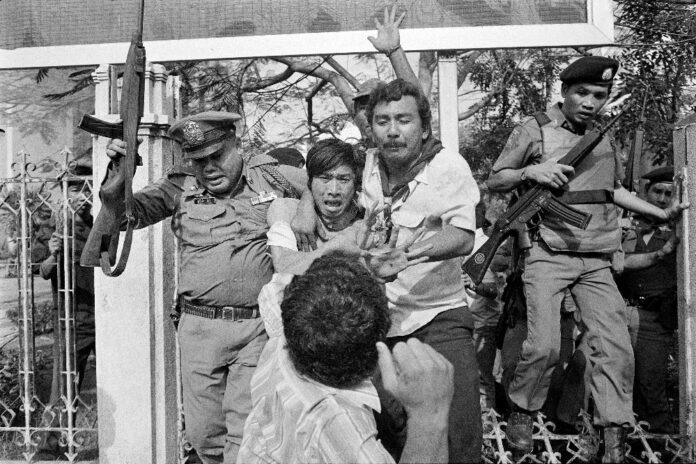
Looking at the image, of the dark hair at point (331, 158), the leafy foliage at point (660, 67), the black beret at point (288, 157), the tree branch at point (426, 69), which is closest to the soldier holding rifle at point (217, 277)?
the dark hair at point (331, 158)

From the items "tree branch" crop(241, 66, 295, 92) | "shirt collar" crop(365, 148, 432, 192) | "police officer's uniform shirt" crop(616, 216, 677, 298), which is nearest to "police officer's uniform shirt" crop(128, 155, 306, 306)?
"shirt collar" crop(365, 148, 432, 192)

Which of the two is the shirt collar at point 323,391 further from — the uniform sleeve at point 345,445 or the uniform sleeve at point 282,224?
the uniform sleeve at point 282,224

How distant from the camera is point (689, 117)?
478 cm

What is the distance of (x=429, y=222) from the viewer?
333cm

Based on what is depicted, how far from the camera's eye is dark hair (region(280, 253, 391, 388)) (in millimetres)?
2041

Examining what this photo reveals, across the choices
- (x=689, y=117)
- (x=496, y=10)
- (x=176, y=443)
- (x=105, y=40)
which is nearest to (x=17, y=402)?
(x=176, y=443)

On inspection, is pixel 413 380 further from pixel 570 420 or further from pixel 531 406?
pixel 570 420

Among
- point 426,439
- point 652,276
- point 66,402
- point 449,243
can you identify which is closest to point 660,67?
point 652,276

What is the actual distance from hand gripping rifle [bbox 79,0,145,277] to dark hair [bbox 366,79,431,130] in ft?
3.53

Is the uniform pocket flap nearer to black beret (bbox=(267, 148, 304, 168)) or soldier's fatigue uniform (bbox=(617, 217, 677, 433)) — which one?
black beret (bbox=(267, 148, 304, 168))

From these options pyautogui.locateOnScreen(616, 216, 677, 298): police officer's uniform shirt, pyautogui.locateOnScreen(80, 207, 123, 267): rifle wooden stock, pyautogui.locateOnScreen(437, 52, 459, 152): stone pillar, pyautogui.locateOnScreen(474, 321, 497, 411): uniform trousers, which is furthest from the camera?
pyautogui.locateOnScreen(474, 321, 497, 411): uniform trousers

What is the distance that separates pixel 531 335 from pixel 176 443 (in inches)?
95.0

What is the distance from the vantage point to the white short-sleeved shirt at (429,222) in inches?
129

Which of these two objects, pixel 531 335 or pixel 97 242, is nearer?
pixel 97 242
